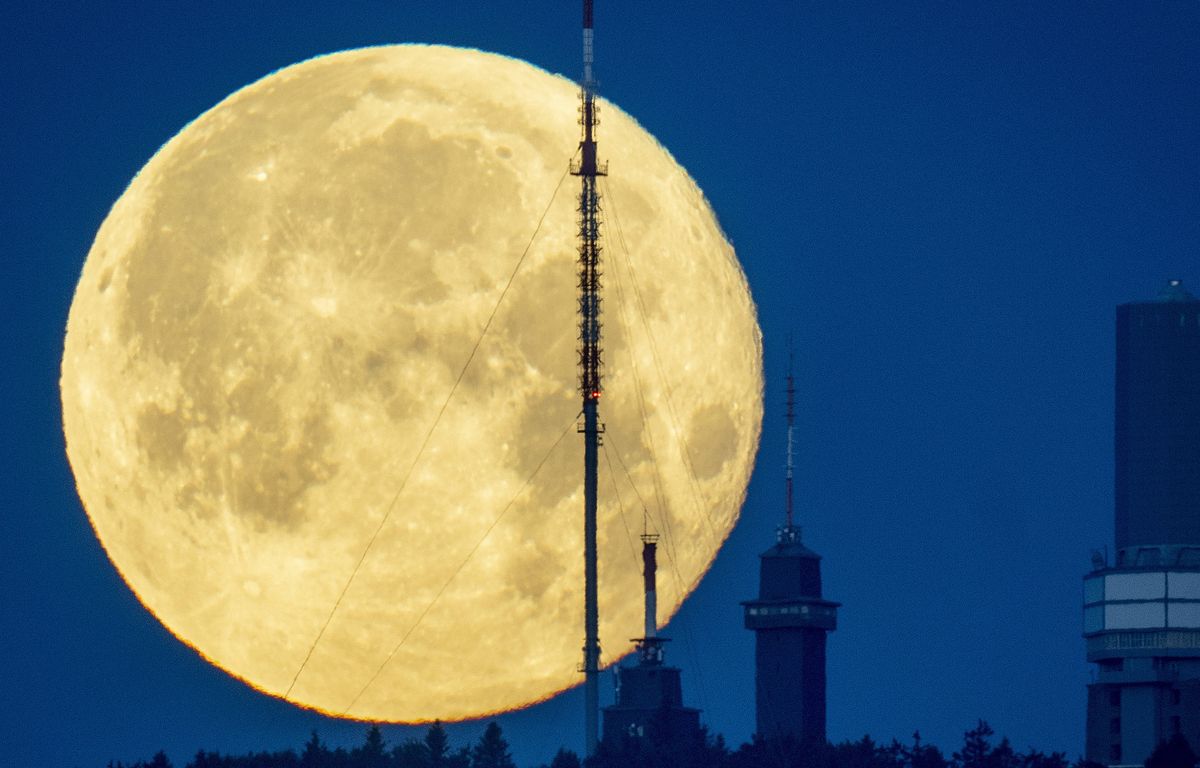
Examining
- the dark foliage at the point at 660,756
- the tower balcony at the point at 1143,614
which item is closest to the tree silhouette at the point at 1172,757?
the dark foliage at the point at 660,756

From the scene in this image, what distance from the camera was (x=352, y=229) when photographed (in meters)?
92.4

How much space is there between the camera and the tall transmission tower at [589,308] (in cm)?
9500

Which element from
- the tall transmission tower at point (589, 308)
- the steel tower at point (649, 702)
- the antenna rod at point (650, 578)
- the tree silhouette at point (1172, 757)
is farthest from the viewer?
the steel tower at point (649, 702)

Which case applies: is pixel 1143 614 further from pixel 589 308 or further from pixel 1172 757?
pixel 589 308

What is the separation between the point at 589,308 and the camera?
95438mm

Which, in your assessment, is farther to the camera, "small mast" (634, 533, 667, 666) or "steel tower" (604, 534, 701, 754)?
"steel tower" (604, 534, 701, 754)

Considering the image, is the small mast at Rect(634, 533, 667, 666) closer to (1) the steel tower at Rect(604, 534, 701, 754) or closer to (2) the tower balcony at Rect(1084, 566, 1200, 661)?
(1) the steel tower at Rect(604, 534, 701, 754)

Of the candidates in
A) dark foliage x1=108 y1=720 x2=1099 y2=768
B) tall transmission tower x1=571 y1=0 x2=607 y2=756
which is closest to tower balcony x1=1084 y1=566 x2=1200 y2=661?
dark foliage x1=108 y1=720 x2=1099 y2=768

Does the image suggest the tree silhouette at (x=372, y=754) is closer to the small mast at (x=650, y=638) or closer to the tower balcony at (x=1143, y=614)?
the small mast at (x=650, y=638)

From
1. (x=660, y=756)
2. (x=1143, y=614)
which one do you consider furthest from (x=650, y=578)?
(x=1143, y=614)

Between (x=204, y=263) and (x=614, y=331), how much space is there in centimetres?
1743

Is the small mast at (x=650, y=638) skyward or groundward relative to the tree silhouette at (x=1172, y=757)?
skyward

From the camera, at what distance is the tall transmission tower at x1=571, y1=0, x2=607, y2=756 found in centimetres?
9500

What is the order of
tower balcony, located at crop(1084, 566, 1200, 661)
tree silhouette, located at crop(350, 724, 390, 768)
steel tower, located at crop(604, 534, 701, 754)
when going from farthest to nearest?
tower balcony, located at crop(1084, 566, 1200, 661) < steel tower, located at crop(604, 534, 701, 754) < tree silhouette, located at crop(350, 724, 390, 768)
